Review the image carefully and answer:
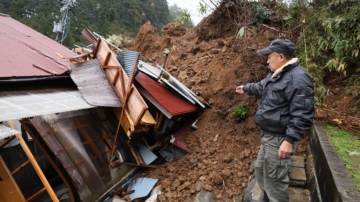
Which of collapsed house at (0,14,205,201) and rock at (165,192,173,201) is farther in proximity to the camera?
rock at (165,192,173,201)

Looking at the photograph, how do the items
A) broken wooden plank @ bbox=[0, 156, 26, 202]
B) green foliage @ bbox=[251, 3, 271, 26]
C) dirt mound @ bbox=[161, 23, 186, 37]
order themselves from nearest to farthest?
broken wooden plank @ bbox=[0, 156, 26, 202], green foliage @ bbox=[251, 3, 271, 26], dirt mound @ bbox=[161, 23, 186, 37]

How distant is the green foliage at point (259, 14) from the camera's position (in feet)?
23.2

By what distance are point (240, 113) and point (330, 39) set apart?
2.22m

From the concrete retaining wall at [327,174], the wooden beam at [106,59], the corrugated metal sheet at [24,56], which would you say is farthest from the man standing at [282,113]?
the corrugated metal sheet at [24,56]

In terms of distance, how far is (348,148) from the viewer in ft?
10.3

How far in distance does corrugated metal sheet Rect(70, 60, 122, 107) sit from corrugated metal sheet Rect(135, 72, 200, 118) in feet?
2.17

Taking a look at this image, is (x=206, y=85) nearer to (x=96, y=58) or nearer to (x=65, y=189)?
(x=96, y=58)

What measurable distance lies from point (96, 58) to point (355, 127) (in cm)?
491

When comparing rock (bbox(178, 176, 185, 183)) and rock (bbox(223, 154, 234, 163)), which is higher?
rock (bbox(223, 154, 234, 163))

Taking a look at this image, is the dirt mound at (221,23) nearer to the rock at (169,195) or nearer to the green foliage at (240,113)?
the green foliage at (240,113)

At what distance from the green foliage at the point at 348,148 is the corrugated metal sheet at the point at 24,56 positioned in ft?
16.3

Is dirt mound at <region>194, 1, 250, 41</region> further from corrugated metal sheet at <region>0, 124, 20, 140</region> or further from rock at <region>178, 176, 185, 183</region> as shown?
corrugated metal sheet at <region>0, 124, 20, 140</region>

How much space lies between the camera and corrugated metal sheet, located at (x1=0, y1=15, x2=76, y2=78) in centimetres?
455

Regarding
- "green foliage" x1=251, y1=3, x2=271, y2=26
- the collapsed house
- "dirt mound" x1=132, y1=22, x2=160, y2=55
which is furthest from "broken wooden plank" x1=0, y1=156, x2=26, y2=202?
"dirt mound" x1=132, y1=22, x2=160, y2=55
